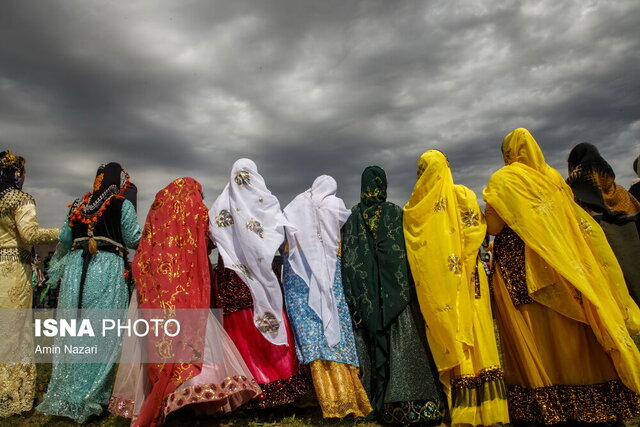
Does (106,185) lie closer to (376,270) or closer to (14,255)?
(14,255)

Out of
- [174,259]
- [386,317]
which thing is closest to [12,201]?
[174,259]

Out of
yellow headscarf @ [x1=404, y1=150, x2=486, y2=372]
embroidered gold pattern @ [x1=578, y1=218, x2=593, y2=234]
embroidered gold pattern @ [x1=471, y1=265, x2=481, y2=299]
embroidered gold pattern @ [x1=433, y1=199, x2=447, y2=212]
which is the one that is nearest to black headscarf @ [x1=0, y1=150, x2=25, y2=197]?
yellow headscarf @ [x1=404, y1=150, x2=486, y2=372]

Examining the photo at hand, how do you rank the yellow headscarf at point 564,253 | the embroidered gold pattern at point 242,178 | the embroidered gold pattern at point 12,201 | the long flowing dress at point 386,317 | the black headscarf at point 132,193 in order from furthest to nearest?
the black headscarf at point 132,193, the embroidered gold pattern at point 12,201, the embroidered gold pattern at point 242,178, the long flowing dress at point 386,317, the yellow headscarf at point 564,253

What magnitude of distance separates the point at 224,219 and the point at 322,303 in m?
1.09

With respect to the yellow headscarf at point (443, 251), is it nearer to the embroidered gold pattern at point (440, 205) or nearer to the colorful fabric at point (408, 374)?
the embroidered gold pattern at point (440, 205)

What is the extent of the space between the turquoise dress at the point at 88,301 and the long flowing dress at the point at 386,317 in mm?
1961

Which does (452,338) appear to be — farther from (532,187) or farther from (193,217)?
(193,217)

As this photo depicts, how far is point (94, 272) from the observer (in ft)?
12.1

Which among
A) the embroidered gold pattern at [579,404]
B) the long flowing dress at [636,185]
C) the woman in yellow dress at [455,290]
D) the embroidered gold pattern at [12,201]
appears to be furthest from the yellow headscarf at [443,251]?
the embroidered gold pattern at [12,201]

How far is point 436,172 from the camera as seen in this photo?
11.7 feet

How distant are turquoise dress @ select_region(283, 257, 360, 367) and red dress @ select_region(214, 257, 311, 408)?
130 mm

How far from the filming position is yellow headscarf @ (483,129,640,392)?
9.72 ft

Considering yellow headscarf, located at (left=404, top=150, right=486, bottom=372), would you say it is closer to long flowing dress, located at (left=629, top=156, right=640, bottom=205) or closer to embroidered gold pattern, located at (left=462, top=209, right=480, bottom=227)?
embroidered gold pattern, located at (left=462, top=209, right=480, bottom=227)

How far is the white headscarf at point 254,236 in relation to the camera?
3447mm
